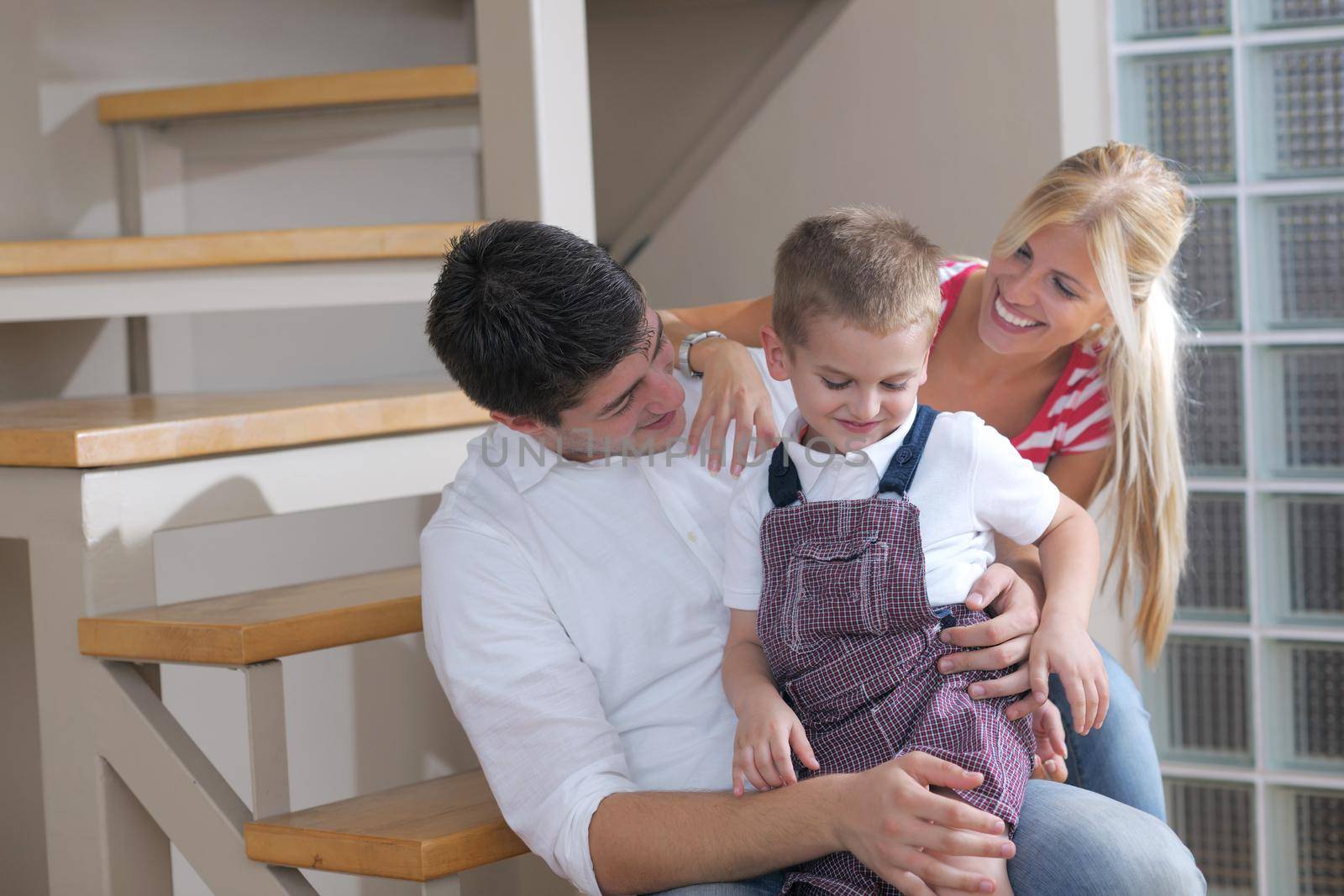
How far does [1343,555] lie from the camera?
9.85 feet

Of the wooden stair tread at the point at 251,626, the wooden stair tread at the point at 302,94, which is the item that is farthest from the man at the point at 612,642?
the wooden stair tread at the point at 302,94

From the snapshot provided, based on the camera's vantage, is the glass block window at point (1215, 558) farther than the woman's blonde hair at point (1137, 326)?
Yes

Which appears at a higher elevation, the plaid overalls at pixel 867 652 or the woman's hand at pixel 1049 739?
the plaid overalls at pixel 867 652

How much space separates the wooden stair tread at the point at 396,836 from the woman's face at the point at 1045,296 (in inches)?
36.8

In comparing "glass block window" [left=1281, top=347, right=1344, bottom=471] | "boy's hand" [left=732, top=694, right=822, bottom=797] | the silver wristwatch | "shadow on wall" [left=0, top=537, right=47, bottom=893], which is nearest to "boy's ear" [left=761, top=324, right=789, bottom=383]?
the silver wristwatch

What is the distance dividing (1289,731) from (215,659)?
98.9 inches

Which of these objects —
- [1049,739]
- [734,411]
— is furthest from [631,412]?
[1049,739]

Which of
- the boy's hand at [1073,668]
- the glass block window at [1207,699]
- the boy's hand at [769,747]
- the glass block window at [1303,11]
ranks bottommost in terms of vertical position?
the glass block window at [1207,699]

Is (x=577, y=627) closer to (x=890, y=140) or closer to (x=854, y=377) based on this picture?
(x=854, y=377)

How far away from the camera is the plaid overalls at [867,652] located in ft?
4.43

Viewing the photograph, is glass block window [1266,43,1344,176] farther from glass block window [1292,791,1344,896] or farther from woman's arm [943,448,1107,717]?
woman's arm [943,448,1107,717]

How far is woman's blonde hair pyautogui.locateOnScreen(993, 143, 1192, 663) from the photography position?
1773 mm

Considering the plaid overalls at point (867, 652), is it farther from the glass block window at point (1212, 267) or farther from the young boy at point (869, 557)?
the glass block window at point (1212, 267)

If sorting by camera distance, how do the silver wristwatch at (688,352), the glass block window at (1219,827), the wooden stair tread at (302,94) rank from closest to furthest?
the silver wristwatch at (688,352) → the wooden stair tread at (302,94) → the glass block window at (1219,827)
